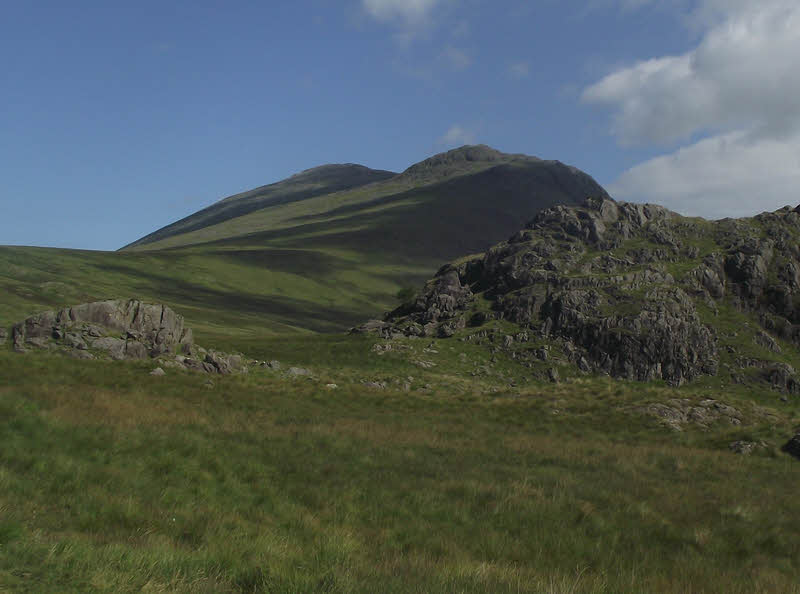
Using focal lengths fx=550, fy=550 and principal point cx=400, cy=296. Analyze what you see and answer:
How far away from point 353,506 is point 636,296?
64.5 metres

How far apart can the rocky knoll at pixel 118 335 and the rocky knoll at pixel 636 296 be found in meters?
33.4

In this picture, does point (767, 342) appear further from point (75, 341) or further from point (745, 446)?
point (75, 341)

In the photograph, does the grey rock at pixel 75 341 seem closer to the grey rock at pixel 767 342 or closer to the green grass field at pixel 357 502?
the green grass field at pixel 357 502

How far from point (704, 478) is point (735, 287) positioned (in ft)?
219

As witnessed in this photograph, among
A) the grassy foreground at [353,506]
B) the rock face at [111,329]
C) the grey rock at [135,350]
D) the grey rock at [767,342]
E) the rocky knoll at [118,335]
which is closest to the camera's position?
the grassy foreground at [353,506]

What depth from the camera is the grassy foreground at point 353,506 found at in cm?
676

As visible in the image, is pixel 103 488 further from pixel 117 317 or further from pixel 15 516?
pixel 117 317

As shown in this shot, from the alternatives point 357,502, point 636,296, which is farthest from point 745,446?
point 636,296

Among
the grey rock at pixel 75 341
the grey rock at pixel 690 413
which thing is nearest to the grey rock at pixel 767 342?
the grey rock at pixel 690 413

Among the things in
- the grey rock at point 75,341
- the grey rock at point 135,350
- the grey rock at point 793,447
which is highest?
the grey rock at point 75,341

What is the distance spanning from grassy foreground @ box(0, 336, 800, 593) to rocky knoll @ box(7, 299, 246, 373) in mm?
16103

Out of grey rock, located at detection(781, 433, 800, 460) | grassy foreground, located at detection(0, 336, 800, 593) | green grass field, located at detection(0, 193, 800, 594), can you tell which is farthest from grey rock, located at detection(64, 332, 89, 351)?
grey rock, located at detection(781, 433, 800, 460)

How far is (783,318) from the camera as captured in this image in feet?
229

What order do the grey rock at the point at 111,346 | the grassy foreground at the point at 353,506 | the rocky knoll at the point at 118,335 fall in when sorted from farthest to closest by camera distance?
the grey rock at the point at 111,346, the rocky knoll at the point at 118,335, the grassy foreground at the point at 353,506
